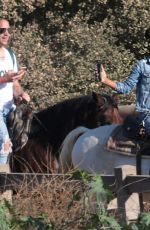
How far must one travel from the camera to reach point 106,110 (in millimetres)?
10648

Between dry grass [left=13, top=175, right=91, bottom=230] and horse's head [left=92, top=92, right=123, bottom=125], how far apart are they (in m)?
3.37

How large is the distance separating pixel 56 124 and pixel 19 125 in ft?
2.21

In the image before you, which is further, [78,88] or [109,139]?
[78,88]

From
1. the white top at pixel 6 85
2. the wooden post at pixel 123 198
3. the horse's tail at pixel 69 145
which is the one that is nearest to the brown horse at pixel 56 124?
the horse's tail at pixel 69 145

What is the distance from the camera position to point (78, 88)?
53.9 feet

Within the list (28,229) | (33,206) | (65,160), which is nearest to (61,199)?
(33,206)

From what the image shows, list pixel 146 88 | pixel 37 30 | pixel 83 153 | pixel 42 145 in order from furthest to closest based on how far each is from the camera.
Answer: pixel 37 30
pixel 42 145
pixel 83 153
pixel 146 88

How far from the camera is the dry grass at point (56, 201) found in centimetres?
648

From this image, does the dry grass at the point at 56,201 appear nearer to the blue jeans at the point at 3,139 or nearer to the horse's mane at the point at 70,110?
the blue jeans at the point at 3,139

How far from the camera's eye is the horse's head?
34.9ft

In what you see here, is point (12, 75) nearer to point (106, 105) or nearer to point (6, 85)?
point (6, 85)

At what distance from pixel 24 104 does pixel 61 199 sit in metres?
3.74

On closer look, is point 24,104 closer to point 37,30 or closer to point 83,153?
point 83,153

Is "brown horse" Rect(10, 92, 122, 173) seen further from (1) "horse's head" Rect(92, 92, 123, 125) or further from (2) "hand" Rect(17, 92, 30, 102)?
(2) "hand" Rect(17, 92, 30, 102)
